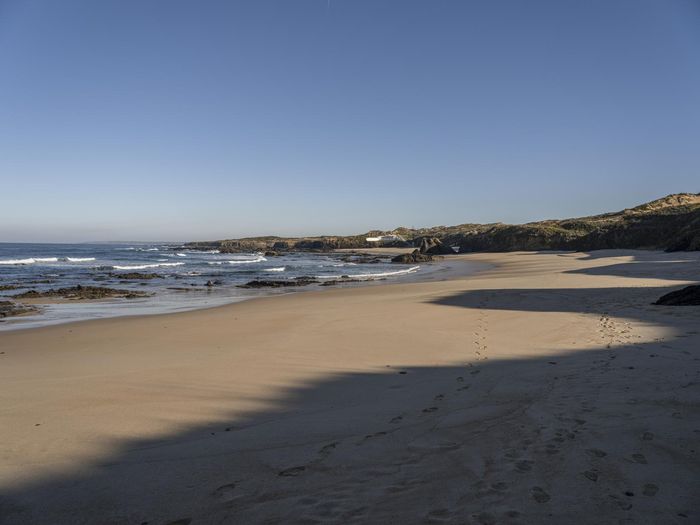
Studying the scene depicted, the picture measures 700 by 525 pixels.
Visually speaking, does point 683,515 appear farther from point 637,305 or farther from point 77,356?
point 637,305

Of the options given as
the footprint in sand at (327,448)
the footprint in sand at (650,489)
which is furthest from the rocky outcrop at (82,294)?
the footprint in sand at (650,489)

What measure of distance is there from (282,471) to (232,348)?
502 cm

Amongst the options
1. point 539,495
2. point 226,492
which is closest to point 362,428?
point 226,492

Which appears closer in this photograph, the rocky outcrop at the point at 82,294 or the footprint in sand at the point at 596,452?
the footprint in sand at the point at 596,452

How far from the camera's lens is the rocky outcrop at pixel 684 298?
10.0 m

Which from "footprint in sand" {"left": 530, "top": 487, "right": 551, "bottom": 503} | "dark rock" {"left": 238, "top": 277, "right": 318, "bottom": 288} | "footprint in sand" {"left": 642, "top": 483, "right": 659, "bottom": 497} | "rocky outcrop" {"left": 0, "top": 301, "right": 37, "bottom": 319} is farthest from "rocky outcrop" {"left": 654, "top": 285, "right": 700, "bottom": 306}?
"rocky outcrop" {"left": 0, "top": 301, "right": 37, "bottom": 319}

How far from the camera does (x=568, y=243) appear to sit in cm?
5591

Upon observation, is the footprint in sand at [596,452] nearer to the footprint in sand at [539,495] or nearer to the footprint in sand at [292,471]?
the footprint in sand at [539,495]

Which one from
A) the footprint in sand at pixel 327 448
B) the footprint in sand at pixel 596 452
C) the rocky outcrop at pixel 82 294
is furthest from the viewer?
the rocky outcrop at pixel 82 294

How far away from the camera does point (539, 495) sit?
2703mm

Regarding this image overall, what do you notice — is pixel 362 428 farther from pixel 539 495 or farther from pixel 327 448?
pixel 539 495

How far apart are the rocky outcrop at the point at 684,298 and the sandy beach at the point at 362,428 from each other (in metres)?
1.75

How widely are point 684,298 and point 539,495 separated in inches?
392

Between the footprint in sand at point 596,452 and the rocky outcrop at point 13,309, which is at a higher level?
the footprint in sand at point 596,452
